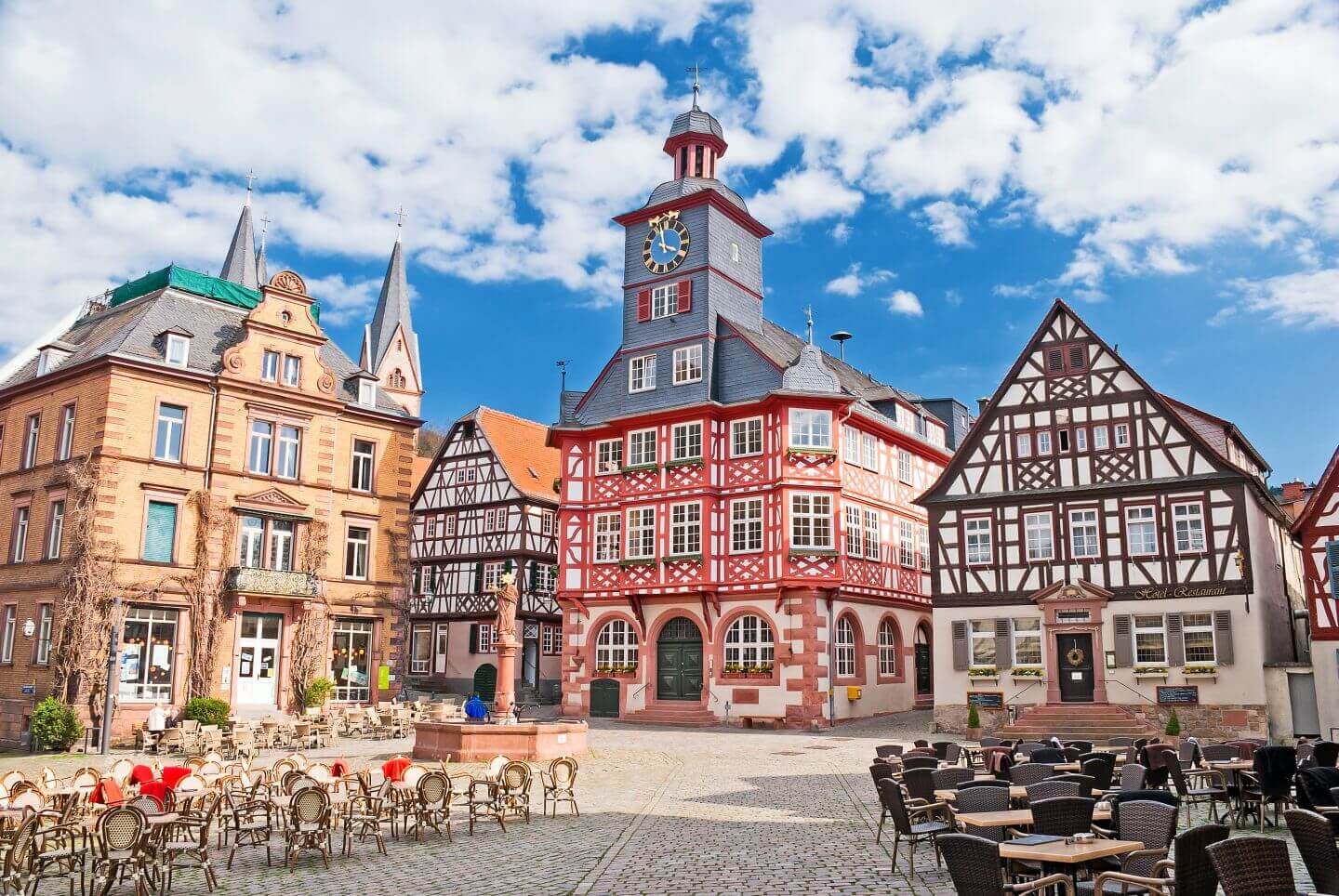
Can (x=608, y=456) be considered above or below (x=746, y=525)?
above

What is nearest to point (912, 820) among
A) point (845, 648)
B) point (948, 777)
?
point (948, 777)

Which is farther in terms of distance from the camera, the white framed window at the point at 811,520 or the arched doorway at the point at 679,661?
the arched doorway at the point at 679,661

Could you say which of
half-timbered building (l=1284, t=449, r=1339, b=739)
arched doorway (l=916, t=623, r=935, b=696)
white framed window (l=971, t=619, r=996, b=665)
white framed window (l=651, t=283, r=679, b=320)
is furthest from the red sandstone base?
arched doorway (l=916, t=623, r=935, b=696)

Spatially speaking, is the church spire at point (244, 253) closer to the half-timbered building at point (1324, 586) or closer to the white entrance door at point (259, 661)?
the white entrance door at point (259, 661)

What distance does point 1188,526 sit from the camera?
28.9 m

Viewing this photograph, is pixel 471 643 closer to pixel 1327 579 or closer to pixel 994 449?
pixel 994 449

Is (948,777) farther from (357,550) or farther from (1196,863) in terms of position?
(357,550)

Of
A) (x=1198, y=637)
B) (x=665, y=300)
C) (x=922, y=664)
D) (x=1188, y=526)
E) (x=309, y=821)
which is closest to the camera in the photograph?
(x=309, y=821)

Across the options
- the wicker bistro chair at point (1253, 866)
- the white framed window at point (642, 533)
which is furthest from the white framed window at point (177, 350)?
the wicker bistro chair at point (1253, 866)

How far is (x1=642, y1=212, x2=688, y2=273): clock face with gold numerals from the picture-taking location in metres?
38.4

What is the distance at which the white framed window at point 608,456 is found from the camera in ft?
126

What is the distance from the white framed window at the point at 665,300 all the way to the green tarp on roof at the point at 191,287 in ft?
36.4

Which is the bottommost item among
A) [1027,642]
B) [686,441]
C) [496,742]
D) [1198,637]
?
[496,742]

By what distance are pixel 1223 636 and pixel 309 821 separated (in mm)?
23170
